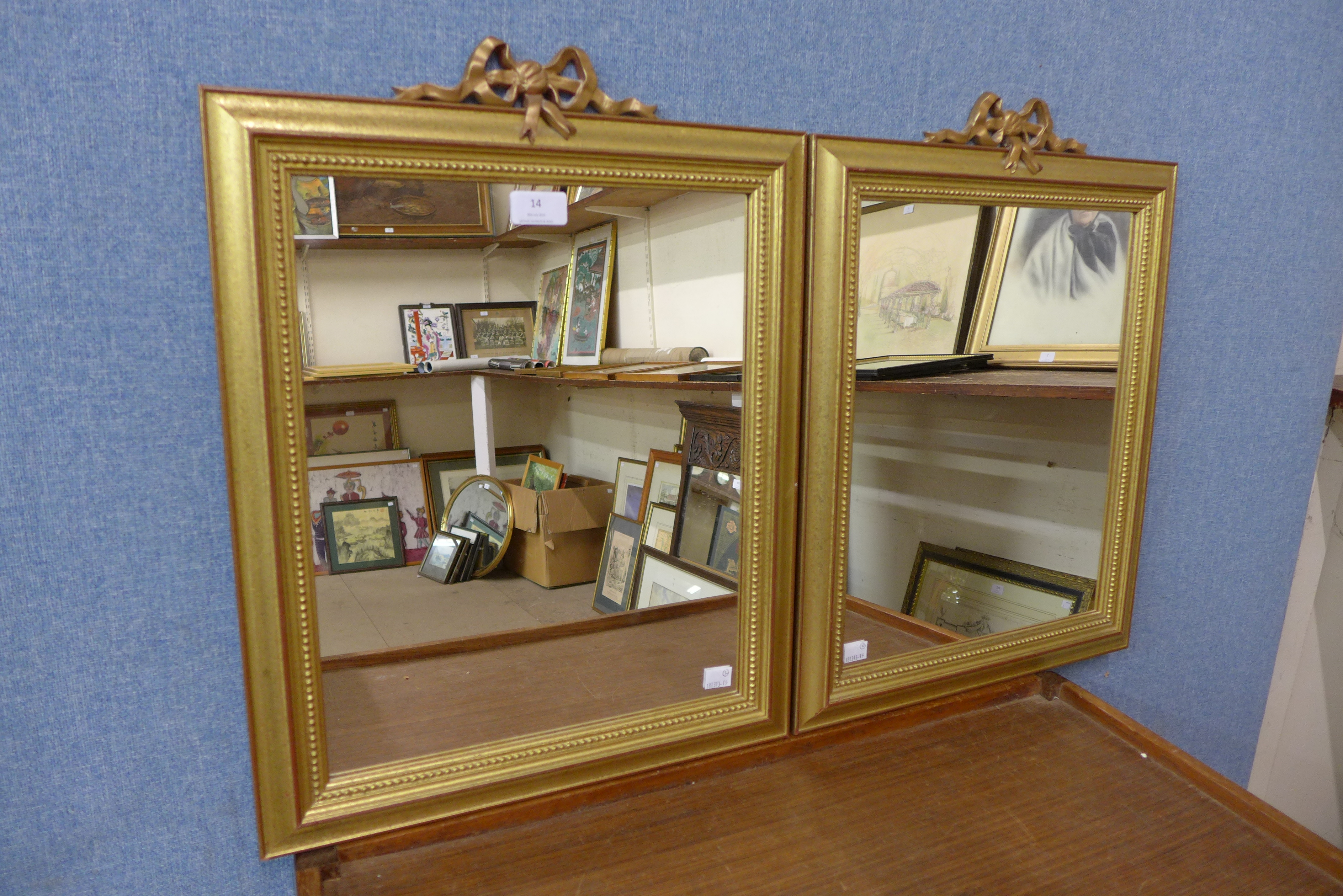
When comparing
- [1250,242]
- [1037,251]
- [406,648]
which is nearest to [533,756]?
[406,648]

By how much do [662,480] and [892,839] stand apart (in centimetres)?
48

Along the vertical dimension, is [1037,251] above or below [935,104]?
below

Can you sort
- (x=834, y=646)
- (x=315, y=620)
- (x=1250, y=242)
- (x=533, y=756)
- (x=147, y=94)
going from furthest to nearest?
1. (x=1250, y=242)
2. (x=834, y=646)
3. (x=533, y=756)
4. (x=315, y=620)
5. (x=147, y=94)

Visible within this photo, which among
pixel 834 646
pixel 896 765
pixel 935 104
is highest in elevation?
pixel 935 104

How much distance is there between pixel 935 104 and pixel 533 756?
2.90 feet

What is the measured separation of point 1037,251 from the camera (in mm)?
1062

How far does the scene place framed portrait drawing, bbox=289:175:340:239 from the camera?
701 mm

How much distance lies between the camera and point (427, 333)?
80cm

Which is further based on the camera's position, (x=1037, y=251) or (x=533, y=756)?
(x=1037, y=251)

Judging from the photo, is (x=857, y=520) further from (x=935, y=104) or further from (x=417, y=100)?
(x=417, y=100)

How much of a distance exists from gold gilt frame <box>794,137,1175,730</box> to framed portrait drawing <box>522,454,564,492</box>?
0.29 m

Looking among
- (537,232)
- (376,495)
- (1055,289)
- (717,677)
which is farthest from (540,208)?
(1055,289)

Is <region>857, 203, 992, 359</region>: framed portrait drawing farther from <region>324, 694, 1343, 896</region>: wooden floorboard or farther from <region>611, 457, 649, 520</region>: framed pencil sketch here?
<region>324, 694, 1343, 896</region>: wooden floorboard

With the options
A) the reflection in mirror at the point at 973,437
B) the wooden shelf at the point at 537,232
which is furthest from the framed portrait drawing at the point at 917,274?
the wooden shelf at the point at 537,232
